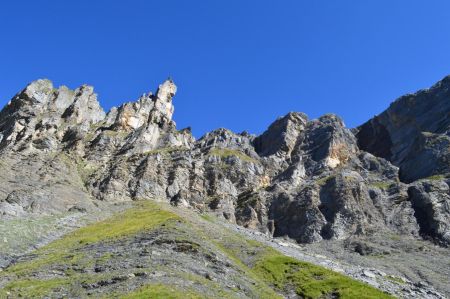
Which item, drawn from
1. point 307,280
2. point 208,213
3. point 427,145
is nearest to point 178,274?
point 307,280

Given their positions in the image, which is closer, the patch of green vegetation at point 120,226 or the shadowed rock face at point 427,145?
the patch of green vegetation at point 120,226

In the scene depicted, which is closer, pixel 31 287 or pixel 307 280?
pixel 31 287

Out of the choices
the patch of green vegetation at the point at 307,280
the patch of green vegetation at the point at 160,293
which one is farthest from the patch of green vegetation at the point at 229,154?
the patch of green vegetation at the point at 160,293

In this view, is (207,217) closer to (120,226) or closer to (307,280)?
(120,226)

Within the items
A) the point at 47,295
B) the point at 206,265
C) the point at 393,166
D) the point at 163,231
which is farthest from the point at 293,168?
the point at 47,295

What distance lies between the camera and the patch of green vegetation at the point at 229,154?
189 meters

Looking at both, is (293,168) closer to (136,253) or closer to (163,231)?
(163,231)

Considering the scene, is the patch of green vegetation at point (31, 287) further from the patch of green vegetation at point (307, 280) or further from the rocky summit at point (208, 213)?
the patch of green vegetation at point (307, 280)

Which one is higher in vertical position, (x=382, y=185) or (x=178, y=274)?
(x=382, y=185)

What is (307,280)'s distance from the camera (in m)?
76.1

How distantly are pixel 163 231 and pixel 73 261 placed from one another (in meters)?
17.5

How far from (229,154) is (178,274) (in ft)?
428

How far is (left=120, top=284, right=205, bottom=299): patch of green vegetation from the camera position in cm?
5262

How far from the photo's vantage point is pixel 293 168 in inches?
6993
